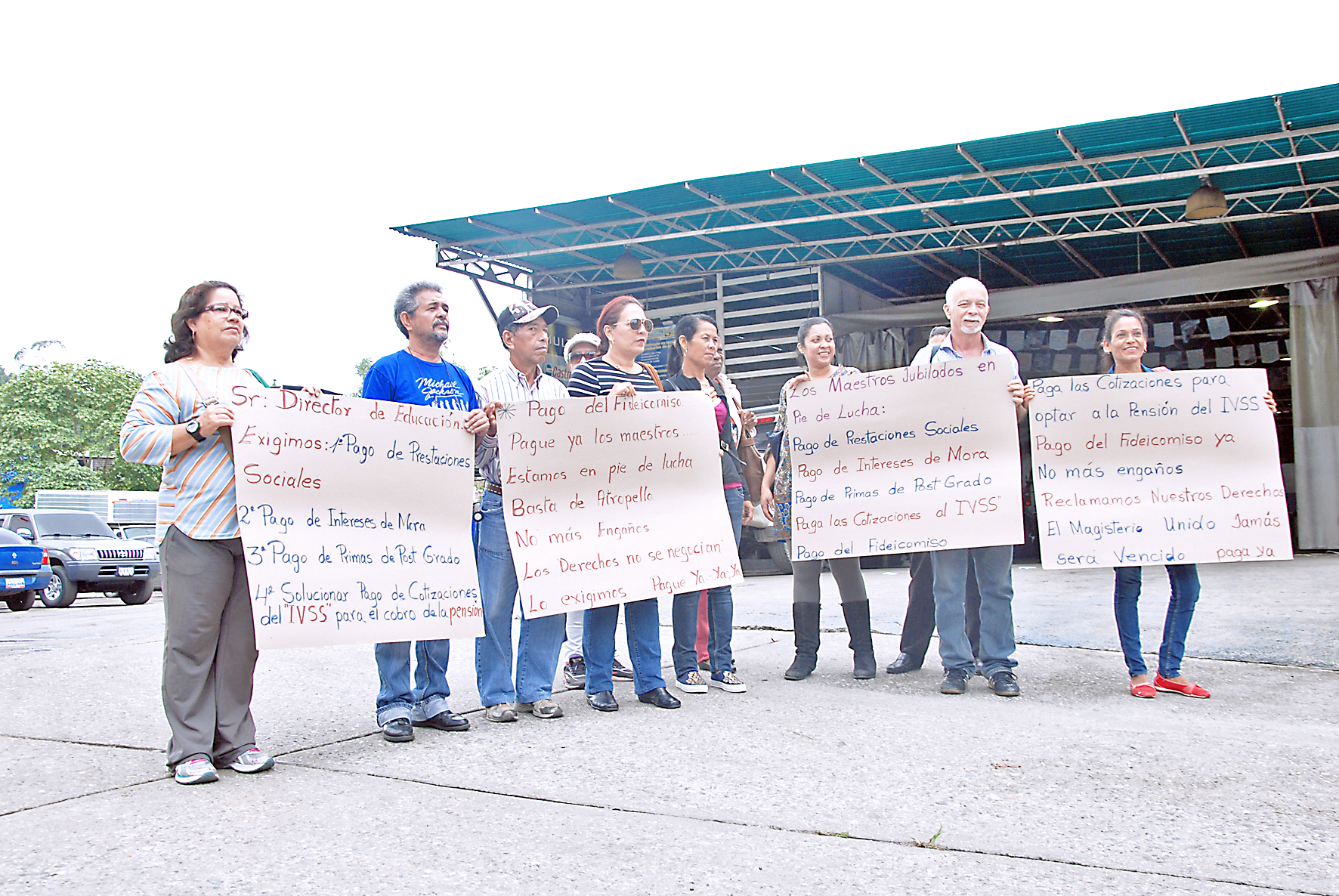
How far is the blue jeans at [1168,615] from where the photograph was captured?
449 centimetres

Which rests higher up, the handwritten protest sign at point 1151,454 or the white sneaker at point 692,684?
the handwritten protest sign at point 1151,454

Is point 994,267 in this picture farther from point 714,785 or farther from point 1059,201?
point 714,785

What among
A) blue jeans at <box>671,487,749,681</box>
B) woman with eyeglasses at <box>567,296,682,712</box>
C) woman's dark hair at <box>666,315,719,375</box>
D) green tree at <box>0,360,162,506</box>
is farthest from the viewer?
green tree at <box>0,360,162,506</box>

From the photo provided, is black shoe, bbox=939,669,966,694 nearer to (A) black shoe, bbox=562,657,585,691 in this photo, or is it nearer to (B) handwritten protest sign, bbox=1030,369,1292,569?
(B) handwritten protest sign, bbox=1030,369,1292,569

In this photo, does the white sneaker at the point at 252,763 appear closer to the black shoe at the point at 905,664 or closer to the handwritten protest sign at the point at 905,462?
the handwritten protest sign at the point at 905,462

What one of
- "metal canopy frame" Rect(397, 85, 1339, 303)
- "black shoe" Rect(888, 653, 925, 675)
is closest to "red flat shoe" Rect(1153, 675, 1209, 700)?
"black shoe" Rect(888, 653, 925, 675)

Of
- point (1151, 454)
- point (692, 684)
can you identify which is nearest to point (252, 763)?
point (692, 684)

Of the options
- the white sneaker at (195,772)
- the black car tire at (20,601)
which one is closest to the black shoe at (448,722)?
the white sneaker at (195,772)

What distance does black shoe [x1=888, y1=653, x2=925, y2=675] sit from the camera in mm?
5168

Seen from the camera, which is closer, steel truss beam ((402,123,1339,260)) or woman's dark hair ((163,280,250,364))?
woman's dark hair ((163,280,250,364))

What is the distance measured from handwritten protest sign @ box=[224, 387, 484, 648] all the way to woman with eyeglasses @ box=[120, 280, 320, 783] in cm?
8

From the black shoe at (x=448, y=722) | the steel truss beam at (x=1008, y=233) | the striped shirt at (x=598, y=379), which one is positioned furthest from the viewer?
the steel truss beam at (x=1008, y=233)

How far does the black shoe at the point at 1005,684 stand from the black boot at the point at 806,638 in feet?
2.89

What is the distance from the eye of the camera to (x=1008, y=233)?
15.1 metres
